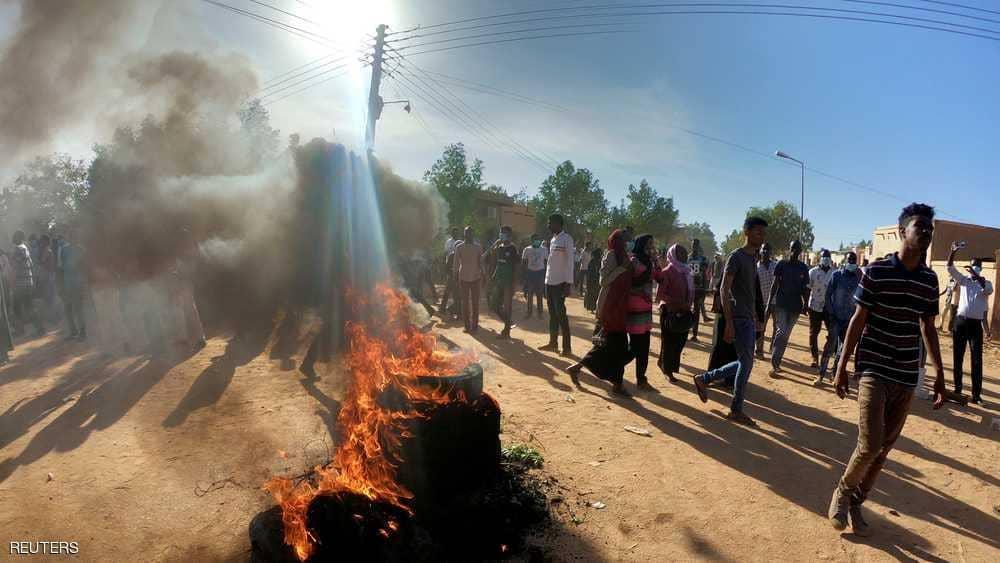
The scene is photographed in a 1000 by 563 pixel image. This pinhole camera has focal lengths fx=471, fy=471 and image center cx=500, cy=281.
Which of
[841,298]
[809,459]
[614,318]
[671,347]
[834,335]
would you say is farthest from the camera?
[834,335]

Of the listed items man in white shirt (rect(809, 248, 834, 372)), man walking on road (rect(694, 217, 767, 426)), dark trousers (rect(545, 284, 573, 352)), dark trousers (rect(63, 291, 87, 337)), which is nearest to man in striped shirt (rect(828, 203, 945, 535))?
man walking on road (rect(694, 217, 767, 426))

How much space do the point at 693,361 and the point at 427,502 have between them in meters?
6.28

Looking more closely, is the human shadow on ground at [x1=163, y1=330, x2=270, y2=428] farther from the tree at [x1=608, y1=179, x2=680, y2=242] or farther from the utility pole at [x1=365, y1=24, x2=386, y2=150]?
the tree at [x1=608, y1=179, x2=680, y2=242]

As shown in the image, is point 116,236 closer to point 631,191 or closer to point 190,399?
point 190,399

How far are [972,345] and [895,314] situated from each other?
4.96 meters

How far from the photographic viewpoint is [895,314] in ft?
10.5

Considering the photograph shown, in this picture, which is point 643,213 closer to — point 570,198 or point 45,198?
point 570,198

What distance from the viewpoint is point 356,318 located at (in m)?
6.80

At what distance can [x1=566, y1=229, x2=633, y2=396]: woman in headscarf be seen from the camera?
5.80 m

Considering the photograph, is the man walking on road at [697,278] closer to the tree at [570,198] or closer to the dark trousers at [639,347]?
the dark trousers at [639,347]

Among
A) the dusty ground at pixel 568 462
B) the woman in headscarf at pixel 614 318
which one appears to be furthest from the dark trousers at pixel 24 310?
the woman in headscarf at pixel 614 318

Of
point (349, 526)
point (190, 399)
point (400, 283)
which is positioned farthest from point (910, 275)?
point (400, 283)

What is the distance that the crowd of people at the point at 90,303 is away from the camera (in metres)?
8.02

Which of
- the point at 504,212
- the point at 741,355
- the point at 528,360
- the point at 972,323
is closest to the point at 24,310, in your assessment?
the point at 528,360
